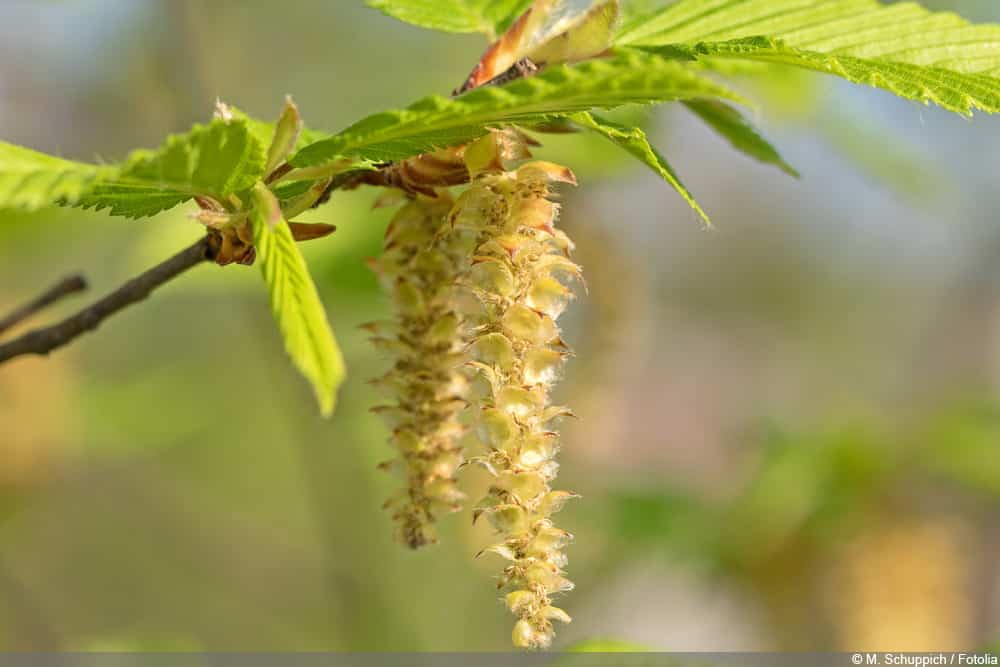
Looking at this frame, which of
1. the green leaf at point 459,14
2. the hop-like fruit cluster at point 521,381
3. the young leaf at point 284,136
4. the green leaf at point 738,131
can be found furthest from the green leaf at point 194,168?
the green leaf at point 738,131

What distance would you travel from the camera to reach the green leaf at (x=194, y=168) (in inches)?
24.1

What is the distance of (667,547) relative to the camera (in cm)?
245

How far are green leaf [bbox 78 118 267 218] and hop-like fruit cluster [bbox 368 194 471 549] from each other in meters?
0.21

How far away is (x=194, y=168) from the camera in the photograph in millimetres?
655

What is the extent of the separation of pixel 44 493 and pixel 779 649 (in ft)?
6.70

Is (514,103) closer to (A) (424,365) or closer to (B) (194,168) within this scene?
(B) (194,168)

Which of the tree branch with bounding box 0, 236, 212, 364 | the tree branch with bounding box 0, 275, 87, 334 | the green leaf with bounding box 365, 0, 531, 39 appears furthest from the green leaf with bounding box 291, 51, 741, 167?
the tree branch with bounding box 0, 275, 87, 334

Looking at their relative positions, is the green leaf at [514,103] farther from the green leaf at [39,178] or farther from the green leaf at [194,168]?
the green leaf at [39,178]

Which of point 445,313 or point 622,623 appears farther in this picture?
point 622,623

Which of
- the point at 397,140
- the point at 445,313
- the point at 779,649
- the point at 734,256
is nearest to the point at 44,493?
the point at 779,649

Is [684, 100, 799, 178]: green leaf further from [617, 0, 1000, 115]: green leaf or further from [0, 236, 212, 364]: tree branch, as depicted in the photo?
[0, 236, 212, 364]: tree branch

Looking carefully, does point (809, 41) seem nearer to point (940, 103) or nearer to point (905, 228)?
point (940, 103)

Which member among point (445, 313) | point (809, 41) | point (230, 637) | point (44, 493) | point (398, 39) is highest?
point (398, 39)

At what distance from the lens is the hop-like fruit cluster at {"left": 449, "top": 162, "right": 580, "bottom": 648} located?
0.75 metres
